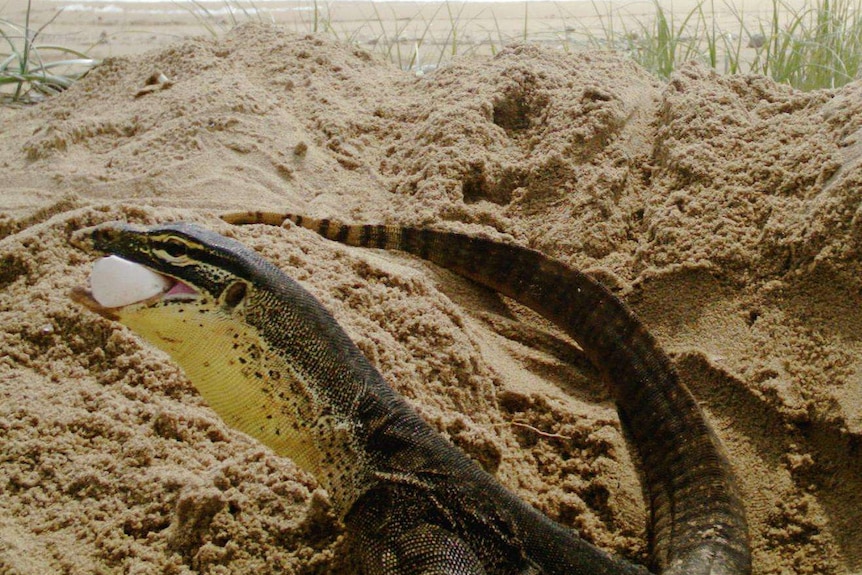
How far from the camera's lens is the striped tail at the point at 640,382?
2.55m

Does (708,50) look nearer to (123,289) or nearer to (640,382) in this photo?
(640,382)

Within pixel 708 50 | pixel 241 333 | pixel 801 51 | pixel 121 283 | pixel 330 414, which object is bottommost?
pixel 330 414

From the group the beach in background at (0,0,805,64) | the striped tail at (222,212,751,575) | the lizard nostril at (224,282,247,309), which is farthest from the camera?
the beach in background at (0,0,805,64)

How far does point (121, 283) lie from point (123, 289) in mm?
16

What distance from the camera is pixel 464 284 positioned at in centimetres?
363

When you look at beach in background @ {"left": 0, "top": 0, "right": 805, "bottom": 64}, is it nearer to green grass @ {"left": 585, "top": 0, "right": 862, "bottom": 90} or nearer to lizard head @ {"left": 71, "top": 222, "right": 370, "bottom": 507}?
green grass @ {"left": 585, "top": 0, "right": 862, "bottom": 90}

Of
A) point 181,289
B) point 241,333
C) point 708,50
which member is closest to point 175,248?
point 181,289

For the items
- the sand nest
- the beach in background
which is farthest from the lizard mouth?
the beach in background

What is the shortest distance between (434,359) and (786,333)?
145cm

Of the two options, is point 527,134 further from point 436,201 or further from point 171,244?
point 171,244

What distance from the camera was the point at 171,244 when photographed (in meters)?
2.01

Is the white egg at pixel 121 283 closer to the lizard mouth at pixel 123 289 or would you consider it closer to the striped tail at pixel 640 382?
the lizard mouth at pixel 123 289

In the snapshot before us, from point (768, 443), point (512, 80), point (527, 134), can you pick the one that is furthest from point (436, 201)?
point (768, 443)

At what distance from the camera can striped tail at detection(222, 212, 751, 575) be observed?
100 inches
